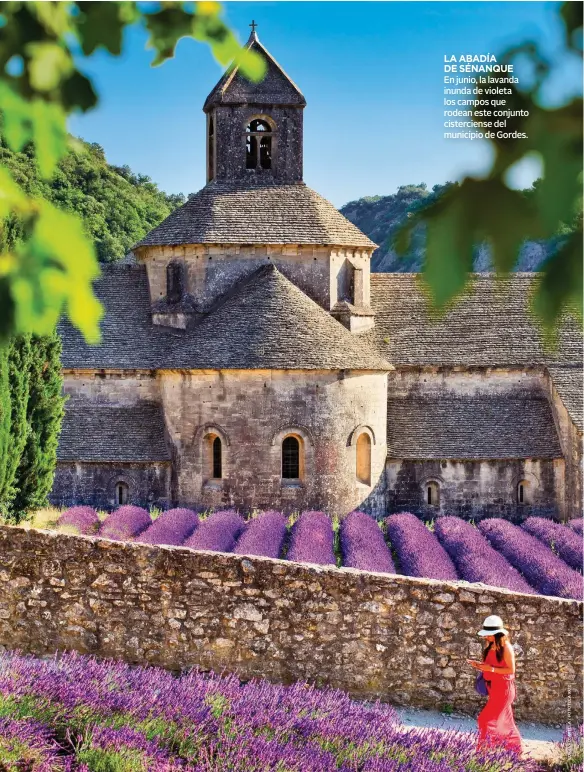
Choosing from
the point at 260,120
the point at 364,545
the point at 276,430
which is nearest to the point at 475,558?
the point at 364,545

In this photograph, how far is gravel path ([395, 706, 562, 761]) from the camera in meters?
10.1

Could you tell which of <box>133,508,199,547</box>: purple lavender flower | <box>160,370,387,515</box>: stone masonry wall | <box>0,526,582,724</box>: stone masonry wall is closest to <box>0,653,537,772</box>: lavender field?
<box>0,526,582,724</box>: stone masonry wall

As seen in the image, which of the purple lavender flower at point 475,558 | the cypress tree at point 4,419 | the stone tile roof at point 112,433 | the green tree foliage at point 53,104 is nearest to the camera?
the green tree foliage at point 53,104

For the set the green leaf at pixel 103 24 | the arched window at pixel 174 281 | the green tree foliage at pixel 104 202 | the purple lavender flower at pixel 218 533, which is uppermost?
the green tree foliage at pixel 104 202

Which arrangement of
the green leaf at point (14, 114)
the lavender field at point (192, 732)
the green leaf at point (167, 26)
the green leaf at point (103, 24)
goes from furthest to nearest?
the lavender field at point (192, 732) → the green leaf at point (167, 26) → the green leaf at point (103, 24) → the green leaf at point (14, 114)

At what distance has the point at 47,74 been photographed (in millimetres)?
3174

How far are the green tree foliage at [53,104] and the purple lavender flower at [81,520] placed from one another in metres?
16.7

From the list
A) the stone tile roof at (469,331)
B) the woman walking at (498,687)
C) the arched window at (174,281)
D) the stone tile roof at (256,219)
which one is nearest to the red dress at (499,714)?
the woman walking at (498,687)

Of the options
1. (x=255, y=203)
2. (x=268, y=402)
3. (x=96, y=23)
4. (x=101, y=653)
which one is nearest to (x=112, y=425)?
(x=268, y=402)

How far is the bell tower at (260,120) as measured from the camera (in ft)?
97.3

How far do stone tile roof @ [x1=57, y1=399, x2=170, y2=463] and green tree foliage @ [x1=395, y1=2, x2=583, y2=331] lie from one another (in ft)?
76.1

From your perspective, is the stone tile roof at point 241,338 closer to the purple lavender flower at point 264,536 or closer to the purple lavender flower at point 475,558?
the purple lavender flower at point 264,536

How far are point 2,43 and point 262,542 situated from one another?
52.5 ft

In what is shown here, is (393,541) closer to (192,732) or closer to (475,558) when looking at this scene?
(475,558)
